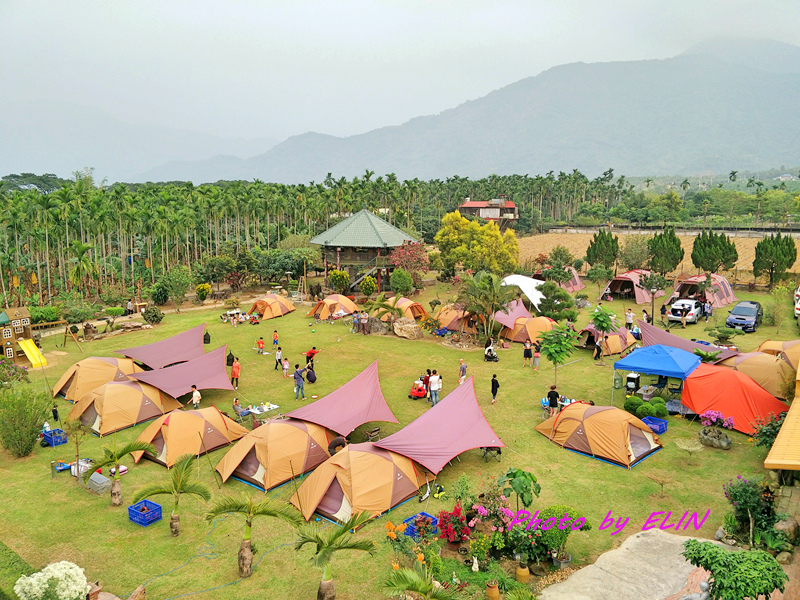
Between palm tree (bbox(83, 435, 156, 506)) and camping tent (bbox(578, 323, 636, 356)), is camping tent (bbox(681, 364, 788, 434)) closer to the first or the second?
camping tent (bbox(578, 323, 636, 356))

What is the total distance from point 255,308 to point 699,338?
24503mm

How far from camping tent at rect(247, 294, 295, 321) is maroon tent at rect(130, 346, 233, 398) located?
14048mm

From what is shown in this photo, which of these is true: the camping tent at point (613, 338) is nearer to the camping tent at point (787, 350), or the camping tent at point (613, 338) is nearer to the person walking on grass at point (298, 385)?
the camping tent at point (787, 350)

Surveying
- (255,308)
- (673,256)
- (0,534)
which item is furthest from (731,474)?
(673,256)

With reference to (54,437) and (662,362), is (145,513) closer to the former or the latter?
(54,437)

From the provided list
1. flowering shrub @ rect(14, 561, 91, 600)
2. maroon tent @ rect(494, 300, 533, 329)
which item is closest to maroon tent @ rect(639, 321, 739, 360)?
maroon tent @ rect(494, 300, 533, 329)

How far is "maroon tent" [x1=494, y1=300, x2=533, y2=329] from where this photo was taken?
91.6 ft

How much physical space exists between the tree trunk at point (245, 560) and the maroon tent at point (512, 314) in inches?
751

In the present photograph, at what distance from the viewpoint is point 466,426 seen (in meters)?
14.8

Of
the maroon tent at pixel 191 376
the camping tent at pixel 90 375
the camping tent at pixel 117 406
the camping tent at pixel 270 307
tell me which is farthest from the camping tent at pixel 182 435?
the camping tent at pixel 270 307

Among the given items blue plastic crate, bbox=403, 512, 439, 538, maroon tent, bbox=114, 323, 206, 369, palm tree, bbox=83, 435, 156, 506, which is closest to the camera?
blue plastic crate, bbox=403, 512, 439, 538

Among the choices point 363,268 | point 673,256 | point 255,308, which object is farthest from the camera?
point 363,268

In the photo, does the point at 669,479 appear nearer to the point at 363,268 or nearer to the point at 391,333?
the point at 391,333

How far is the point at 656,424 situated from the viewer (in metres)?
16.7
